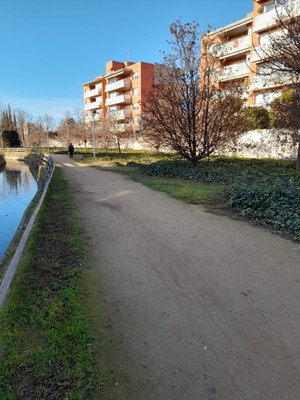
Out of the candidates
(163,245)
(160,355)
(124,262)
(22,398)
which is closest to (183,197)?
(163,245)

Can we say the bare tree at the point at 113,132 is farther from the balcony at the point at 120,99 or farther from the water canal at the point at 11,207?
the balcony at the point at 120,99

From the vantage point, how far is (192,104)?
14.0 meters

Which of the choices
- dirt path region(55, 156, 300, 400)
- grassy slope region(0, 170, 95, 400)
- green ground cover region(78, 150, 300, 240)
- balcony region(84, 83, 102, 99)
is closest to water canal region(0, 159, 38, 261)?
grassy slope region(0, 170, 95, 400)

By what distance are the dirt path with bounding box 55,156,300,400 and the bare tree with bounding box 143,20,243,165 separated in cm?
937

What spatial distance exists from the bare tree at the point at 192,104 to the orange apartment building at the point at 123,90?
30115 millimetres

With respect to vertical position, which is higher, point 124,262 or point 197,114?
point 197,114

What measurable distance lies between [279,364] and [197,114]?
13334 mm

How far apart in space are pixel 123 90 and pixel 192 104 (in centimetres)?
4279

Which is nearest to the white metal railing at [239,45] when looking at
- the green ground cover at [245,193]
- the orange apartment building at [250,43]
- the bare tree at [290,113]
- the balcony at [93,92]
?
the orange apartment building at [250,43]

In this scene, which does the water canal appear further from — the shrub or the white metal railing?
the white metal railing

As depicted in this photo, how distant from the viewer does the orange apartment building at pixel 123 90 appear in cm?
4828

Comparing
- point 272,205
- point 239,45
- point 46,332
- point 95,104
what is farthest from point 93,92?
point 46,332

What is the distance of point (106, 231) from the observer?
228 inches

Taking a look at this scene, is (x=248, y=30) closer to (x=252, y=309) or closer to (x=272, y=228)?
(x=272, y=228)
